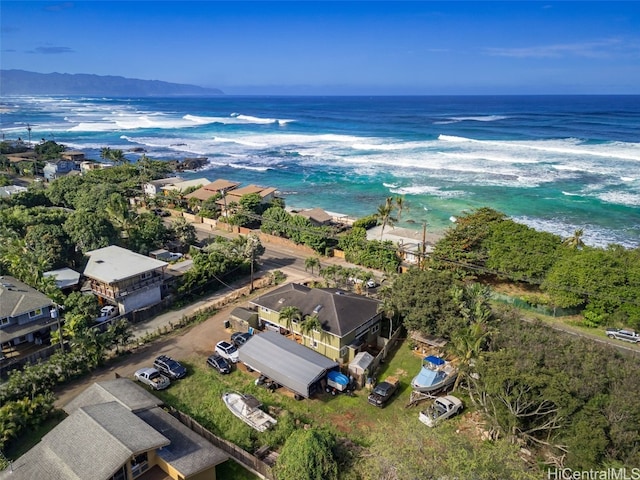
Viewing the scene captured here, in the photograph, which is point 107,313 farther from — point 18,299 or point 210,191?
point 210,191

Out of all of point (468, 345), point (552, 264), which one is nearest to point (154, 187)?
point (552, 264)

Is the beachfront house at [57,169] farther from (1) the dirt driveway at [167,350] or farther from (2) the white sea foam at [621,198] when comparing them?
(2) the white sea foam at [621,198]

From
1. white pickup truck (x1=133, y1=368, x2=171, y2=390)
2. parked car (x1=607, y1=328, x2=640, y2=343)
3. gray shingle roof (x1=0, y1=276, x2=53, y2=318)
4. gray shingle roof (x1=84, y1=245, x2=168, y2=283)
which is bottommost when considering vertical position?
white pickup truck (x1=133, y1=368, x2=171, y2=390)

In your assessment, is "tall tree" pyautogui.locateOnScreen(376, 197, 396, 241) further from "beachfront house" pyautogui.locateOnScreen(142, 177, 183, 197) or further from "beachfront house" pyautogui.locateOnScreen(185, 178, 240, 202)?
"beachfront house" pyautogui.locateOnScreen(142, 177, 183, 197)

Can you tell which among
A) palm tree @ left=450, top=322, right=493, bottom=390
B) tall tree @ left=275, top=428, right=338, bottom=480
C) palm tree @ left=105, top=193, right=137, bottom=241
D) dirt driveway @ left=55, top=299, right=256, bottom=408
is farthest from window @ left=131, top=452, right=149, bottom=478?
palm tree @ left=105, top=193, right=137, bottom=241

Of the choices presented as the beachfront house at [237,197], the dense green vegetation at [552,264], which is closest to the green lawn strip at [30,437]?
the dense green vegetation at [552,264]

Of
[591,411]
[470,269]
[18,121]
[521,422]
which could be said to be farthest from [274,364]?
[18,121]
